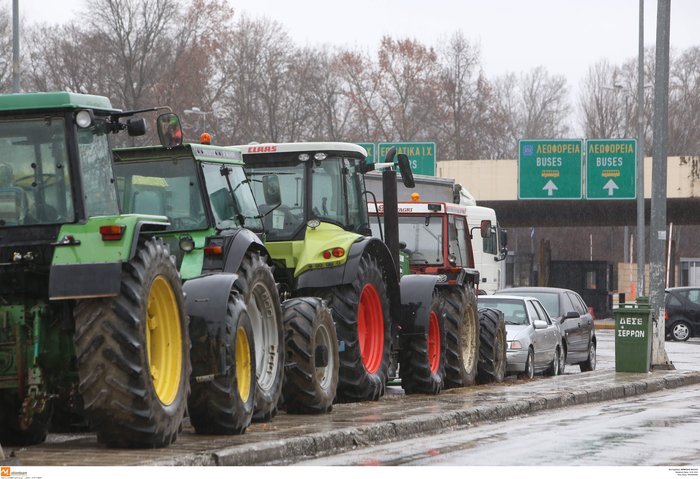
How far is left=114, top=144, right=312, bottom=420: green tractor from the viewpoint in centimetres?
1247

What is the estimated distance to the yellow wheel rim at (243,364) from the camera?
11.8 m

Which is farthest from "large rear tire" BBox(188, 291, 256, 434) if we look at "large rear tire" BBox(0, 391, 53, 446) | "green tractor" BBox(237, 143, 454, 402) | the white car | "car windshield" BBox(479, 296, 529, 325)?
"car windshield" BBox(479, 296, 529, 325)

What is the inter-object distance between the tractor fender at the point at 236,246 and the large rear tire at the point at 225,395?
27.6 inches

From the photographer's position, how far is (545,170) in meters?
49.3

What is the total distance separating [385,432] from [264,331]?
57.6 inches

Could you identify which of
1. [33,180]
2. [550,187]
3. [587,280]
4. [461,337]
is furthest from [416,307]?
[587,280]

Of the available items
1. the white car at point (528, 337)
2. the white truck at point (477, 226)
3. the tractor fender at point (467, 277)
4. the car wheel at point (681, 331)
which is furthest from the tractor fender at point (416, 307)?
the car wheel at point (681, 331)

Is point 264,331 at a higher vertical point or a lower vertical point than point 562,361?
higher

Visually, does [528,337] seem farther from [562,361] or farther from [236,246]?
→ [236,246]

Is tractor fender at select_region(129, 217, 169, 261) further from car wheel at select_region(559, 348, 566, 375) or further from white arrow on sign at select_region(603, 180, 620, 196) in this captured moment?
white arrow on sign at select_region(603, 180, 620, 196)

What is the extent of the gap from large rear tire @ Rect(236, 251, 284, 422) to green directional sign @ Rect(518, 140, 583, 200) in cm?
3660

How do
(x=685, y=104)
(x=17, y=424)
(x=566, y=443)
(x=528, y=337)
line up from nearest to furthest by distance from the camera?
(x=17, y=424) < (x=566, y=443) < (x=528, y=337) < (x=685, y=104)

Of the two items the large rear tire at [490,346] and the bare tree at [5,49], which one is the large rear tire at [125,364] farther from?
the bare tree at [5,49]
